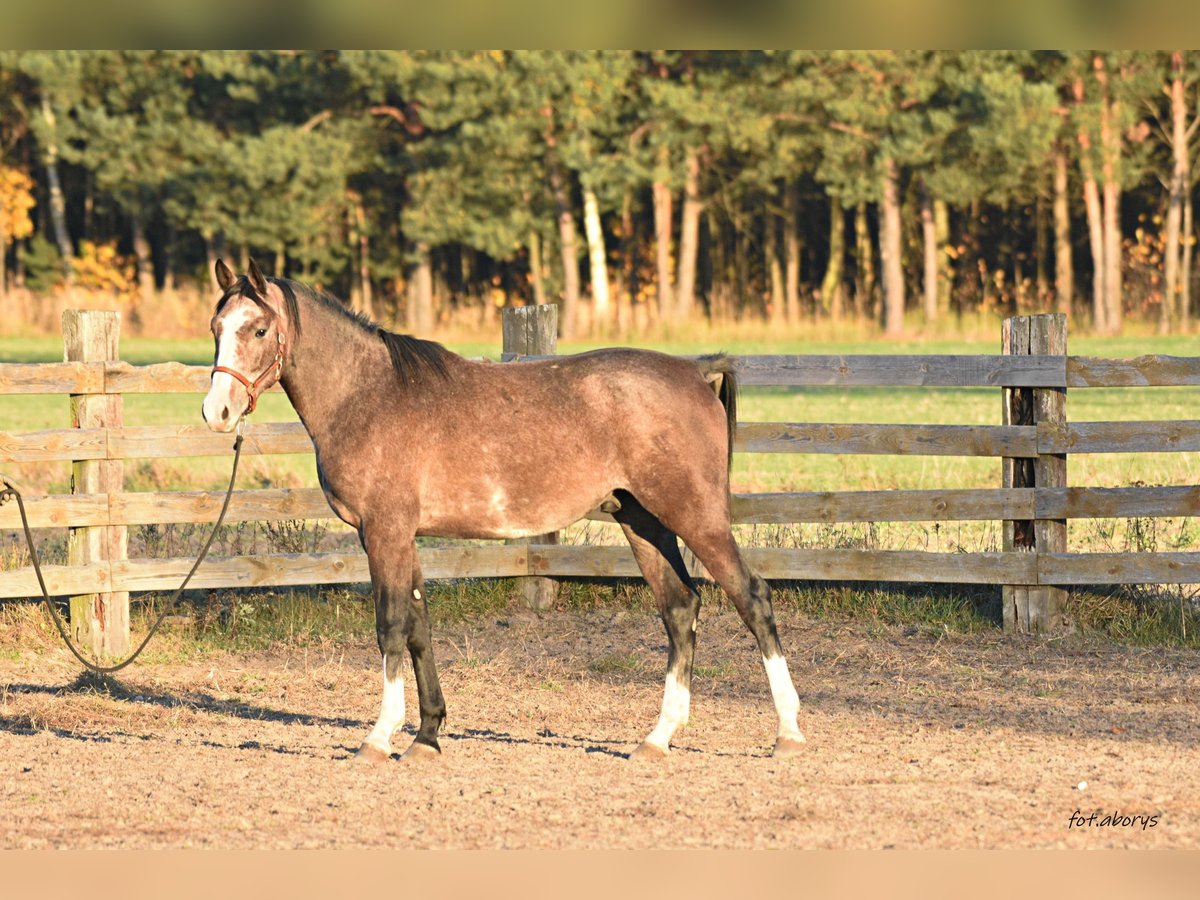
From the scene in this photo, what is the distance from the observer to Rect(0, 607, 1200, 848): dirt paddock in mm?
4770

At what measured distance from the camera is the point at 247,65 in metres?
38.7

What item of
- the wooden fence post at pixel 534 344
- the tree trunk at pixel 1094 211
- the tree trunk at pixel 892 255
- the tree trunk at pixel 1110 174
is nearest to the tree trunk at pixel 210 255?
the tree trunk at pixel 892 255

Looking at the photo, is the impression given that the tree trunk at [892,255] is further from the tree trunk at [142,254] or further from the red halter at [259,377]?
the red halter at [259,377]

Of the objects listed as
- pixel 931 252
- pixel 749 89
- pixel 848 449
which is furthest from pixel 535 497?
pixel 931 252

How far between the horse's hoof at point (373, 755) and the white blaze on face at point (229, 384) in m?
1.43

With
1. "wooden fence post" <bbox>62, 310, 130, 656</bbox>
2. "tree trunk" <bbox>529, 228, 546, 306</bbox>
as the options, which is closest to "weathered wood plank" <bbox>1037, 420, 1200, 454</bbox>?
"wooden fence post" <bbox>62, 310, 130, 656</bbox>

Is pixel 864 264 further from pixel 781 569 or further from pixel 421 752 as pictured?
pixel 421 752

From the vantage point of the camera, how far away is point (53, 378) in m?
7.89

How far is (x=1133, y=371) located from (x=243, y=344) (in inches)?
196

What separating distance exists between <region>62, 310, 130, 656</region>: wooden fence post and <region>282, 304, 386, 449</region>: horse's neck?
7.77ft

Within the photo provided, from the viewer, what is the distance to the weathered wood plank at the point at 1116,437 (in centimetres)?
800

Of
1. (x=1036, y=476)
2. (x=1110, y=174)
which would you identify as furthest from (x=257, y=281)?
(x=1110, y=174)

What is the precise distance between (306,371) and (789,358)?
130 inches

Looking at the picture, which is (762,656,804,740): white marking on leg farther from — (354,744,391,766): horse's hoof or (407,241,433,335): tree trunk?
(407,241,433,335): tree trunk
